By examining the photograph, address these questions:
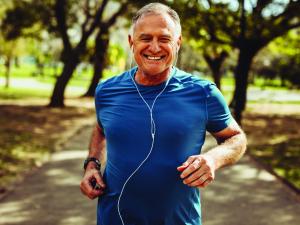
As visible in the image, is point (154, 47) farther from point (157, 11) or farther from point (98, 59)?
point (98, 59)

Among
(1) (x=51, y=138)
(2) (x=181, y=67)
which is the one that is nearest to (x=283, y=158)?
(1) (x=51, y=138)

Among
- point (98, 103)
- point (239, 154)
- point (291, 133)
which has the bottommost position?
Result: point (291, 133)

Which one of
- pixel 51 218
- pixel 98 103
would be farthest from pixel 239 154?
pixel 51 218

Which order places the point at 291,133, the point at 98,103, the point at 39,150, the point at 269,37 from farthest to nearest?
the point at 269,37, the point at 291,133, the point at 39,150, the point at 98,103

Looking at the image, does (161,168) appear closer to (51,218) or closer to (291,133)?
(51,218)

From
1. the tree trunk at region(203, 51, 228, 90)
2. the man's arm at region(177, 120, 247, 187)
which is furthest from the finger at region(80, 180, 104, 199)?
the tree trunk at region(203, 51, 228, 90)

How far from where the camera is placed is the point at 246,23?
19406mm

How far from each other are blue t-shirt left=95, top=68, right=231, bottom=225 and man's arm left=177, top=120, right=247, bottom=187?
9cm

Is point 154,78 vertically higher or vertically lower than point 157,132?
higher

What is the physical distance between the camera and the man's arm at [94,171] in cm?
268

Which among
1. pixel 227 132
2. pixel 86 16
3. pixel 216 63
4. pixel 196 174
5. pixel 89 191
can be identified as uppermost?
pixel 86 16

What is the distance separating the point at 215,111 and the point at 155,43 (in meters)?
0.47

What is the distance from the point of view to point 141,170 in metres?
2.48

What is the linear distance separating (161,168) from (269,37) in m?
18.4
